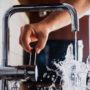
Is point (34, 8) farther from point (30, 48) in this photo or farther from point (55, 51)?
point (55, 51)

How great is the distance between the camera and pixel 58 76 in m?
0.76

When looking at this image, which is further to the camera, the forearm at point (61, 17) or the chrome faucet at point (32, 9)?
the forearm at point (61, 17)

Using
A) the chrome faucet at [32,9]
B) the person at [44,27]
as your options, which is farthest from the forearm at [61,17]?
the chrome faucet at [32,9]

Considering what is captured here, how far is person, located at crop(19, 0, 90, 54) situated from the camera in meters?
0.57

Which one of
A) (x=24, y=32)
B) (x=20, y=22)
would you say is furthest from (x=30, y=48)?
(x=20, y=22)

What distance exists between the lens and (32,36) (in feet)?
1.90

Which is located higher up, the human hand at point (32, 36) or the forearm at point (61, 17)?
the forearm at point (61, 17)

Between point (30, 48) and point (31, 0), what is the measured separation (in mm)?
201

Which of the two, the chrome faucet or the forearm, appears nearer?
the chrome faucet

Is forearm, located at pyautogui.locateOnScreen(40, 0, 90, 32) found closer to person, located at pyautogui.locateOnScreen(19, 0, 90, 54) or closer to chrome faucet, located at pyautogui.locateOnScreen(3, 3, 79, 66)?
person, located at pyautogui.locateOnScreen(19, 0, 90, 54)

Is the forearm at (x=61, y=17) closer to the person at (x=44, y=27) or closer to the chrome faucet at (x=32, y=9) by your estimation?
the person at (x=44, y=27)

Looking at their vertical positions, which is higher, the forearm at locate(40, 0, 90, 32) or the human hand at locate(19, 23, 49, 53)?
the forearm at locate(40, 0, 90, 32)

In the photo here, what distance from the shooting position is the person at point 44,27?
1.88ft

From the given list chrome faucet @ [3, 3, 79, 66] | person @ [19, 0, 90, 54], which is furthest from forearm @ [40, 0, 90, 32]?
chrome faucet @ [3, 3, 79, 66]
